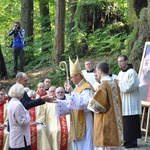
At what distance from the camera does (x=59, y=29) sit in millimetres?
13188

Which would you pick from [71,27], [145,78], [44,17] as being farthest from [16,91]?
[44,17]

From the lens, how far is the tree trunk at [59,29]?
13117 millimetres

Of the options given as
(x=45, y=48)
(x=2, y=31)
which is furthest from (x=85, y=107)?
(x=2, y=31)

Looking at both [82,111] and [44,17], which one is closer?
[82,111]

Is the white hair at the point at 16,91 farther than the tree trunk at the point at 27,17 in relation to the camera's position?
No

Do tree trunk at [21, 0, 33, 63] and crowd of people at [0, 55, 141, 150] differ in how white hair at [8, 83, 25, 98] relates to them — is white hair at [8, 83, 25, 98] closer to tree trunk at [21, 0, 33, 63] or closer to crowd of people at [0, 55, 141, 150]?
crowd of people at [0, 55, 141, 150]

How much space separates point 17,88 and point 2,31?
17922 mm

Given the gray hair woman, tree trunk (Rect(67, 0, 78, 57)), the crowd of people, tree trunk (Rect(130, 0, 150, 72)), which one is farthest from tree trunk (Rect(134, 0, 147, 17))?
the gray hair woman

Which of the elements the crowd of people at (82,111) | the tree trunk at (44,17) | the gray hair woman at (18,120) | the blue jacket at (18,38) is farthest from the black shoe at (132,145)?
the tree trunk at (44,17)

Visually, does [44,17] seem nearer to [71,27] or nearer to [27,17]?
[27,17]

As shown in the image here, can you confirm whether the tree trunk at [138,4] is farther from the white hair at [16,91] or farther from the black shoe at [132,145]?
the white hair at [16,91]

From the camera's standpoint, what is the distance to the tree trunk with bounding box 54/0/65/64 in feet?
43.0

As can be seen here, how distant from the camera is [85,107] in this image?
19.4ft

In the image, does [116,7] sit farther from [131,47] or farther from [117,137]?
[117,137]
